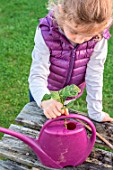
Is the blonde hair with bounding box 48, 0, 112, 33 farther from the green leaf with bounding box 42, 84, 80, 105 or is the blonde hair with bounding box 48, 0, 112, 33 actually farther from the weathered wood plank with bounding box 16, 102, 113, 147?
the weathered wood plank with bounding box 16, 102, 113, 147

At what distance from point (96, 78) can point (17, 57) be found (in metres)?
1.51

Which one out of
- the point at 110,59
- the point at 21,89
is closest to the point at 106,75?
the point at 110,59

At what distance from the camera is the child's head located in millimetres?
1464

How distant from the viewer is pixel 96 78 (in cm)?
186

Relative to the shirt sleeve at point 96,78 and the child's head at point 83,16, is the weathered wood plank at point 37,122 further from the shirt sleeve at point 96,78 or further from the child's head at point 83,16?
the child's head at point 83,16

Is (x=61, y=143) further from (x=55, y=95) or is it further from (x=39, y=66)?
(x=39, y=66)

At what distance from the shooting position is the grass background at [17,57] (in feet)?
9.45

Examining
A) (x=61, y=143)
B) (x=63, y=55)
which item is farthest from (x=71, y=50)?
(x=61, y=143)

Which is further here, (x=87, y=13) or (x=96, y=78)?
(x=96, y=78)

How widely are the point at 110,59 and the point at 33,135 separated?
164 cm

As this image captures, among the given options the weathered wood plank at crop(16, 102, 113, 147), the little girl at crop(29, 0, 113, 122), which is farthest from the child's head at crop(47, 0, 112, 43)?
the weathered wood plank at crop(16, 102, 113, 147)

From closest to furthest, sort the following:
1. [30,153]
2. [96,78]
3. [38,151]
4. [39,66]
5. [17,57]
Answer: [38,151] → [30,153] → [39,66] → [96,78] → [17,57]

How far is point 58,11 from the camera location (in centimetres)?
158

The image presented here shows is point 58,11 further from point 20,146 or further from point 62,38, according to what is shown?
point 20,146
